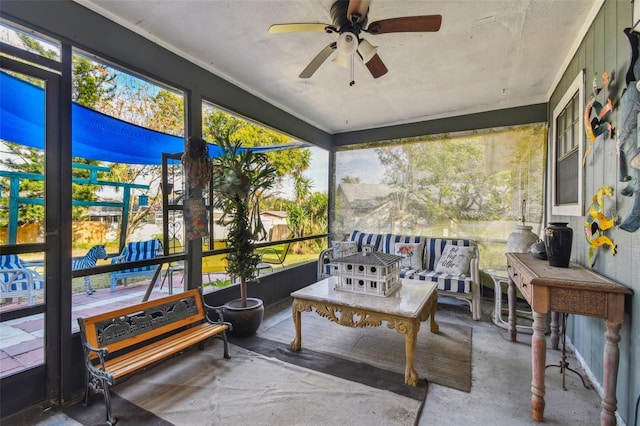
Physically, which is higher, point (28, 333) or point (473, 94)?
point (473, 94)

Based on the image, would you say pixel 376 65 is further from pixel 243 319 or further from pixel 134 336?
pixel 134 336

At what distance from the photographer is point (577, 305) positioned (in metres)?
1.63

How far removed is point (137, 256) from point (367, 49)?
2.40m

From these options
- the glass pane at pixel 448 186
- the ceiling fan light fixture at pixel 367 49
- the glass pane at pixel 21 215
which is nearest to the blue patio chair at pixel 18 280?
the glass pane at pixel 21 215

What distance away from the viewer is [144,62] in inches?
95.7

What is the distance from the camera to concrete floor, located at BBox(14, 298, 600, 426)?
5.75 ft

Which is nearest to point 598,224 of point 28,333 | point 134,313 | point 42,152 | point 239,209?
point 239,209

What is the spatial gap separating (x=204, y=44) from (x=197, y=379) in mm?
2732

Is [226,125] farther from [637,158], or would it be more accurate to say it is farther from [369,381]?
[637,158]

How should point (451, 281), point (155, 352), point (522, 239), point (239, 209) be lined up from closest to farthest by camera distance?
point (155, 352) → point (239, 209) → point (522, 239) → point (451, 281)

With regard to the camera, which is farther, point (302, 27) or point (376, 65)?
point (376, 65)

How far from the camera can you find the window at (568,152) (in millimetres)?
2361

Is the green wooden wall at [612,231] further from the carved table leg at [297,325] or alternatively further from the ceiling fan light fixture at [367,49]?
the carved table leg at [297,325]

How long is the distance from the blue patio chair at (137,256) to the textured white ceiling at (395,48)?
1736 mm
